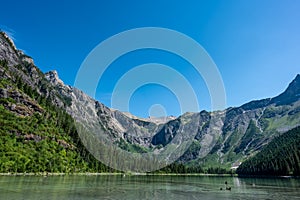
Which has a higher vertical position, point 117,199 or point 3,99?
point 3,99

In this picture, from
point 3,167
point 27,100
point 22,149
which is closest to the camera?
point 3,167

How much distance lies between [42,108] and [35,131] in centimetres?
4024

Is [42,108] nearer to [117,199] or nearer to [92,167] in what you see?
[92,167]

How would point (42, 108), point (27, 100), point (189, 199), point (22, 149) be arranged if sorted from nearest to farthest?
point (189, 199) → point (22, 149) → point (27, 100) → point (42, 108)

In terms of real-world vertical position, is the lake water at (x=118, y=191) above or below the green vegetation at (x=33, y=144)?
below

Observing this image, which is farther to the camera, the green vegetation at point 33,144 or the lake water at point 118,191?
the green vegetation at point 33,144

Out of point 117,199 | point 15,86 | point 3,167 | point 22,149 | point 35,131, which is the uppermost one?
point 15,86

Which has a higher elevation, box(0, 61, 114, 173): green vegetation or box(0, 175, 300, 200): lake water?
box(0, 61, 114, 173): green vegetation

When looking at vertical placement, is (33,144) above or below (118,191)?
above

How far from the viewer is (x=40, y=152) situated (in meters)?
148

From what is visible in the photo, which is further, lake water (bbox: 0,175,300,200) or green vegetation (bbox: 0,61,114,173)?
green vegetation (bbox: 0,61,114,173)

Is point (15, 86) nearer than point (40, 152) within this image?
No

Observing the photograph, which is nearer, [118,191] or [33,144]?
[118,191]

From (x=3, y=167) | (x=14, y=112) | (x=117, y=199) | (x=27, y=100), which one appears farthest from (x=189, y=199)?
(x=27, y=100)
